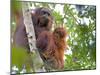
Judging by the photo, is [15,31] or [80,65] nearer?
[15,31]

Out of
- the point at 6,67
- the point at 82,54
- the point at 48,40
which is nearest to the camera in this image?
the point at 6,67

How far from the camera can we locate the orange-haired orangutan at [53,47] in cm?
188

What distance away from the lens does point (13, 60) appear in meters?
1.79

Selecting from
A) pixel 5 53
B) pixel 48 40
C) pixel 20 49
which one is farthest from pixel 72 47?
pixel 5 53

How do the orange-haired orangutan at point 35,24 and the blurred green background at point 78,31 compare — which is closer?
the orange-haired orangutan at point 35,24

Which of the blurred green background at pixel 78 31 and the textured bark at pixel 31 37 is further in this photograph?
the blurred green background at pixel 78 31

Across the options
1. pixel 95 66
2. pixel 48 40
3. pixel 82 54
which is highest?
pixel 48 40

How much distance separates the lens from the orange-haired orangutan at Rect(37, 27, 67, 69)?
74.0 inches

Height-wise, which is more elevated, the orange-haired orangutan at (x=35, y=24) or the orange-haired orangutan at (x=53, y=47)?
the orange-haired orangutan at (x=35, y=24)

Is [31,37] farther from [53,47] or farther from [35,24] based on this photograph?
[53,47]

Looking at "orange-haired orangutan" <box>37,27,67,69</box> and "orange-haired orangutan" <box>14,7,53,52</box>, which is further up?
"orange-haired orangutan" <box>14,7,53,52</box>

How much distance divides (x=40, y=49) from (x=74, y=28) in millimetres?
403

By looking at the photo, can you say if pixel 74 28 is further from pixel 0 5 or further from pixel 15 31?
pixel 0 5

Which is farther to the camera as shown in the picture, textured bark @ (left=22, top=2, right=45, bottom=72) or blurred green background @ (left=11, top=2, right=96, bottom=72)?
blurred green background @ (left=11, top=2, right=96, bottom=72)
